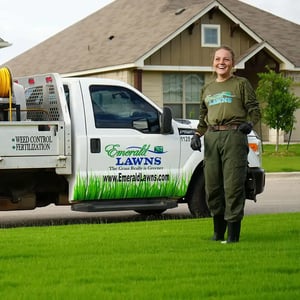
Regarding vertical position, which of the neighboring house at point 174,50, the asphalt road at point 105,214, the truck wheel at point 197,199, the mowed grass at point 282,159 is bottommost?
the mowed grass at point 282,159

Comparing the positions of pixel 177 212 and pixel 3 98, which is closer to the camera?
pixel 3 98

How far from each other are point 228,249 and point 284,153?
21.7 m

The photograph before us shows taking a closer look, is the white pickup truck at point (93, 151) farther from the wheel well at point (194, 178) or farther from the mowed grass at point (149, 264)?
the mowed grass at point (149, 264)

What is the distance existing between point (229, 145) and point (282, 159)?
771 inches

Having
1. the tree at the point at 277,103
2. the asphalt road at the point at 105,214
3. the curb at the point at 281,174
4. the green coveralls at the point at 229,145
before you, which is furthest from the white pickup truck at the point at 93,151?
the tree at the point at 277,103

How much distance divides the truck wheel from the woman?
3.86m

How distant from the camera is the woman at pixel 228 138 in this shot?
30.0 ft

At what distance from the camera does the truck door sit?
12.5m

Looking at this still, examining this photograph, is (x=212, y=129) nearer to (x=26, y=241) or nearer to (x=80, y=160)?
(x=26, y=241)

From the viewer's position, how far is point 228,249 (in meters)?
8.76

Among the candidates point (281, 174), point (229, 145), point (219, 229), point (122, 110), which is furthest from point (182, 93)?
point (229, 145)

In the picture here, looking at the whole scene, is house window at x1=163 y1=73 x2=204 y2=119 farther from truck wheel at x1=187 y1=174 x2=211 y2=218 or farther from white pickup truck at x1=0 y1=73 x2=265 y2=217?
white pickup truck at x1=0 y1=73 x2=265 y2=217

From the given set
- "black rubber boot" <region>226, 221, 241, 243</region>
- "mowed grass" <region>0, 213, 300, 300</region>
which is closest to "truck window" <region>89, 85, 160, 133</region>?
"mowed grass" <region>0, 213, 300, 300</region>

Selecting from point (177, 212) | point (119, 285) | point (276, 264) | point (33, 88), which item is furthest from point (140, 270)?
point (177, 212)
